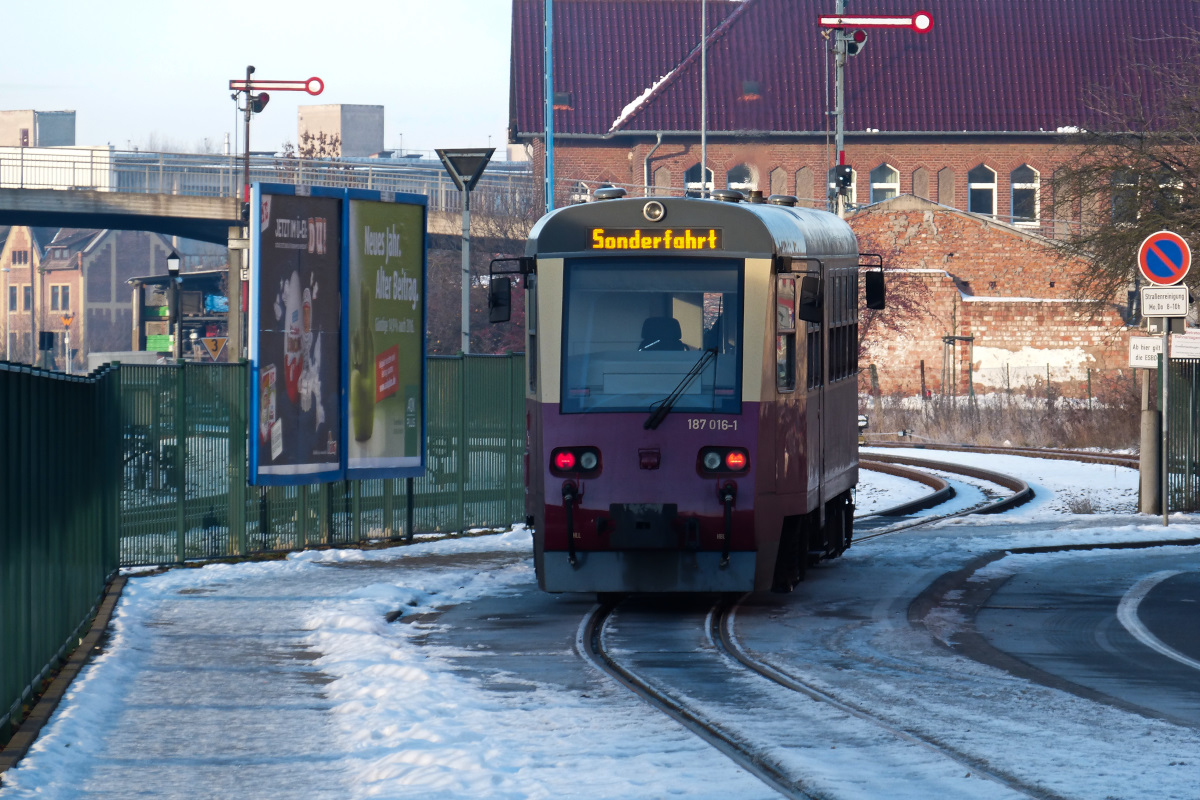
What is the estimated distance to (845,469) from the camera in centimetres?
1634

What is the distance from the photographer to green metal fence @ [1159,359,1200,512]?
70.6 ft

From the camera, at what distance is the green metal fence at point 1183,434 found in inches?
847

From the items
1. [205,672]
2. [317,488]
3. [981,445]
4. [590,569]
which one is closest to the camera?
[205,672]

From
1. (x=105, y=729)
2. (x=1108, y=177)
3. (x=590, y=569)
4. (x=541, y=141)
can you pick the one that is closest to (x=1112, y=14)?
(x=541, y=141)

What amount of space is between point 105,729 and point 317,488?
8955mm

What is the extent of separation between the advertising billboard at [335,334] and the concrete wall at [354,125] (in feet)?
428

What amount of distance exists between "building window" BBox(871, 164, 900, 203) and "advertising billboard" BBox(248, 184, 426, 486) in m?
57.3

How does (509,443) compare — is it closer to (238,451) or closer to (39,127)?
(238,451)

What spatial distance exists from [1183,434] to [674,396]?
1139cm

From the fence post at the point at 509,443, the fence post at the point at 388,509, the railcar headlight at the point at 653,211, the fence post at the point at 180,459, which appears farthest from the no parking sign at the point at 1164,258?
the fence post at the point at 180,459

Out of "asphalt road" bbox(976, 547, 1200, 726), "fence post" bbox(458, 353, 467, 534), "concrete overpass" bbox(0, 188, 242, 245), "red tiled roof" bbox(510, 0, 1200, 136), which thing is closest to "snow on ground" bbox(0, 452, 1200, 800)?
"asphalt road" bbox(976, 547, 1200, 726)

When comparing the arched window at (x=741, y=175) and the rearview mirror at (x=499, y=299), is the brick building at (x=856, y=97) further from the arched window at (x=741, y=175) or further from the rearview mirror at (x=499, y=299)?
the rearview mirror at (x=499, y=299)

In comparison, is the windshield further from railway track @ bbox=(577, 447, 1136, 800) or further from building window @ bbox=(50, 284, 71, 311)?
building window @ bbox=(50, 284, 71, 311)

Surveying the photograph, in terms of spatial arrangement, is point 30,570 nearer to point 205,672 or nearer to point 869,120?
point 205,672
